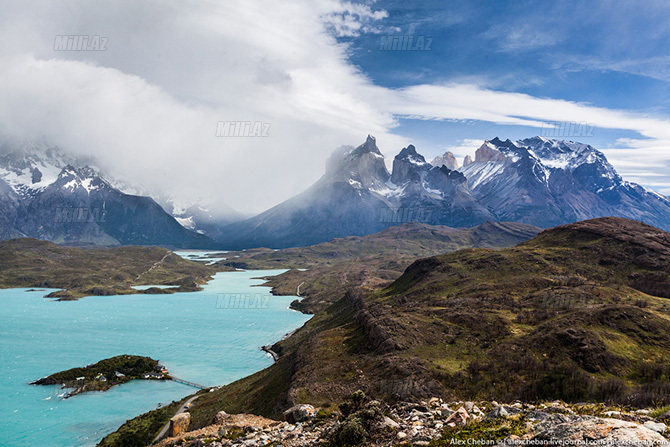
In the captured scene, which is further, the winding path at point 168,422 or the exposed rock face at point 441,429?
the winding path at point 168,422

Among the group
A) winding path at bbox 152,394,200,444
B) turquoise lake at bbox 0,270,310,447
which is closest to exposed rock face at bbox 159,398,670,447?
winding path at bbox 152,394,200,444

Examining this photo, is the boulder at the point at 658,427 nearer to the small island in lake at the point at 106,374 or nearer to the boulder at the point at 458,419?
the boulder at the point at 458,419

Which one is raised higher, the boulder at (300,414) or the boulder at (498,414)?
the boulder at (498,414)

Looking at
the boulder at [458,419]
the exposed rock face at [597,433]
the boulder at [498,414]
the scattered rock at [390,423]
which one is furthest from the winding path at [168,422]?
the exposed rock face at [597,433]

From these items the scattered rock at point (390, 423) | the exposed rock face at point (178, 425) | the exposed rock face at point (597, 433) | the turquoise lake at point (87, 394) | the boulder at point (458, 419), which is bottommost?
the turquoise lake at point (87, 394)

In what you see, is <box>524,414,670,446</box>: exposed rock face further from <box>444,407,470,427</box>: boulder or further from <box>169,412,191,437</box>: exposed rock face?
<box>169,412,191,437</box>: exposed rock face

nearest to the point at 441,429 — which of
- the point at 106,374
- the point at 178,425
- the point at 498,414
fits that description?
the point at 498,414
